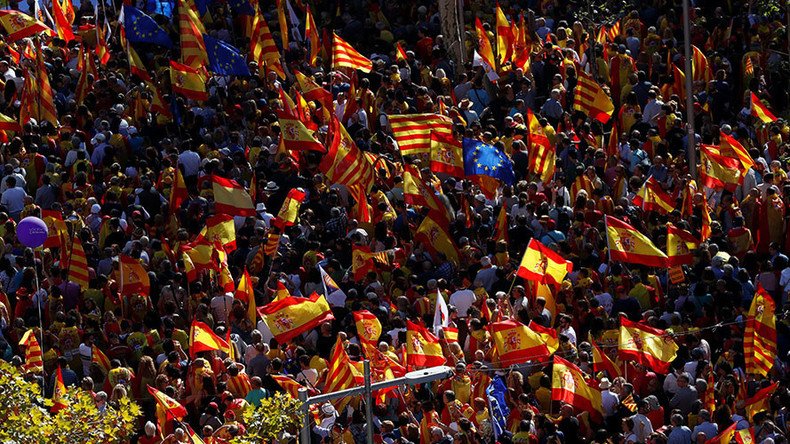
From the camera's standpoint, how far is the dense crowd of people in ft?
92.0

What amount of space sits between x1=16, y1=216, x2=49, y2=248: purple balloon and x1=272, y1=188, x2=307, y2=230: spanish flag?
316 cm

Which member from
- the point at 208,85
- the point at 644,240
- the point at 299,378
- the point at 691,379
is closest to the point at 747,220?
the point at 644,240

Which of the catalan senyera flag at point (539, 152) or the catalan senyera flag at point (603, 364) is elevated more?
the catalan senyera flag at point (539, 152)

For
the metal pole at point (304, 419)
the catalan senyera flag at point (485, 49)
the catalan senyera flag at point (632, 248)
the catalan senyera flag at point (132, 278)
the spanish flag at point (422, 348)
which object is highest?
the metal pole at point (304, 419)

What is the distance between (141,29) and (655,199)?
29.9 feet

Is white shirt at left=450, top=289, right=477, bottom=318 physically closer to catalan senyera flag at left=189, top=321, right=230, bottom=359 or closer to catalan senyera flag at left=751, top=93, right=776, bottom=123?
catalan senyera flag at left=189, top=321, right=230, bottom=359

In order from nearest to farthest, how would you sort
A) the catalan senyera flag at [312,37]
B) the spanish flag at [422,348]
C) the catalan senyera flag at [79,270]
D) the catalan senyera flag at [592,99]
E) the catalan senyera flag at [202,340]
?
the spanish flag at [422,348], the catalan senyera flag at [202,340], the catalan senyera flag at [79,270], the catalan senyera flag at [592,99], the catalan senyera flag at [312,37]

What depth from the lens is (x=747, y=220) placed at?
31.1m

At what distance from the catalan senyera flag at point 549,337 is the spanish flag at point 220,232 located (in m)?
4.67

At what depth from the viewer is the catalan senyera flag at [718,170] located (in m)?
31.8

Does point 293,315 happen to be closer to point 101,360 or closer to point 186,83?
point 101,360

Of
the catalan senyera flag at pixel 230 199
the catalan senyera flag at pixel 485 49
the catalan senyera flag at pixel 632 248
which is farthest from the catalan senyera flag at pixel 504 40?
the catalan senyera flag at pixel 632 248

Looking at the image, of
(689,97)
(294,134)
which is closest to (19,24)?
(294,134)

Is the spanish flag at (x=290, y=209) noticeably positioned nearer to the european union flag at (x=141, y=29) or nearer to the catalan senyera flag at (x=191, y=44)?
the catalan senyera flag at (x=191, y=44)
